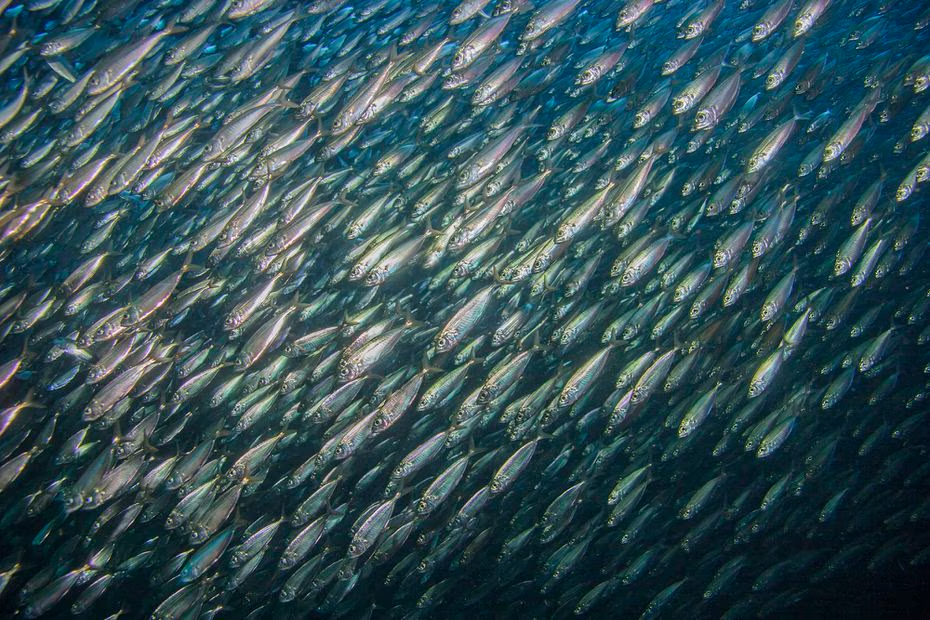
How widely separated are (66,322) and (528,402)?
17.5 feet

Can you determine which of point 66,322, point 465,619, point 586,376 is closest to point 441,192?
point 586,376

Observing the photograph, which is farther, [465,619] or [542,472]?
[465,619]

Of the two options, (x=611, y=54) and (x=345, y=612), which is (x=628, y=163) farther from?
(x=345, y=612)

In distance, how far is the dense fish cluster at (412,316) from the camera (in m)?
4.73

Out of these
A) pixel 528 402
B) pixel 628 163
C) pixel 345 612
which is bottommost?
Answer: pixel 345 612

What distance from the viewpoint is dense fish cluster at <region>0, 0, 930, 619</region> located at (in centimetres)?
473

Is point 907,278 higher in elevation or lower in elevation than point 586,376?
lower

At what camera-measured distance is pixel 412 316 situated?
5551mm

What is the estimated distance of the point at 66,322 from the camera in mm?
5758

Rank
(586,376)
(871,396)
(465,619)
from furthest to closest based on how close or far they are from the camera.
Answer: (465,619) < (871,396) < (586,376)

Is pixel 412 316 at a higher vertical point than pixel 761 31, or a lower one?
lower

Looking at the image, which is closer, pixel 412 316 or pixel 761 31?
pixel 761 31

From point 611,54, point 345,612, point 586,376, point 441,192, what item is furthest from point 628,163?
point 345,612

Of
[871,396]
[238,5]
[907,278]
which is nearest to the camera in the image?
[238,5]
